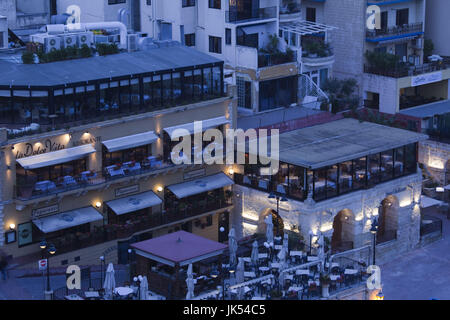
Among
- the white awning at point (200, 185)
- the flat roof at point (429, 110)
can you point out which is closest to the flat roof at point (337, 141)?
the white awning at point (200, 185)

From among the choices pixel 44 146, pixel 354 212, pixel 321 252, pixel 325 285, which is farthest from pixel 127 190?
pixel 354 212

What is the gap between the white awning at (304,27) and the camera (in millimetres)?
66250

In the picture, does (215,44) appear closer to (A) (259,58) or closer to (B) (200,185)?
(A) (259,58)

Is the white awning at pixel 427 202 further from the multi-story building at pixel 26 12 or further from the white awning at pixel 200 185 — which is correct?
the multi-story building at pixel 26 12

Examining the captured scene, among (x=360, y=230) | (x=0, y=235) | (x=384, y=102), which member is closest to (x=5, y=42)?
(x=0, y=235)

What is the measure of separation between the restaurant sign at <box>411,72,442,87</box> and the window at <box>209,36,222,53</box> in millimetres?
16605

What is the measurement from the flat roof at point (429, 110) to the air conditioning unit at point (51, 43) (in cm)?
2983

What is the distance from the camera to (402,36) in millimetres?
73438

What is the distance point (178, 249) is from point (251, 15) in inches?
988

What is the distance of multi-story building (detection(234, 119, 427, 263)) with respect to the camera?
176ft

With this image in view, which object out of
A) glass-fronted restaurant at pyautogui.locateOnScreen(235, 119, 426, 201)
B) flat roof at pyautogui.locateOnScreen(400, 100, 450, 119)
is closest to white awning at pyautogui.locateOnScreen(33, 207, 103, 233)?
glass-fronted restaurant at pyautogui.locateOnScreen(235, 119, 426, 201)

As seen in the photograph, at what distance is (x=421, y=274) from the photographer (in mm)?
55094
